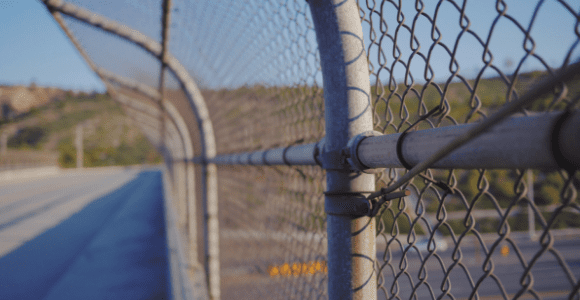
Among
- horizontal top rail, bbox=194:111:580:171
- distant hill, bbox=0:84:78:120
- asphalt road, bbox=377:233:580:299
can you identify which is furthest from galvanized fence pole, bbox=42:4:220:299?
distant hill, bbox=0:84:78:120

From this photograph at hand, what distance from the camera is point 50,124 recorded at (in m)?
98.3

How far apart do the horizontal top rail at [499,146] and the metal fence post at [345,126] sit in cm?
12

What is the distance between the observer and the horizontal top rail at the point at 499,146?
1.44 ft

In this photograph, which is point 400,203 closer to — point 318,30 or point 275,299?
point 318,30

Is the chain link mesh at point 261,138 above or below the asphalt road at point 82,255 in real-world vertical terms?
above

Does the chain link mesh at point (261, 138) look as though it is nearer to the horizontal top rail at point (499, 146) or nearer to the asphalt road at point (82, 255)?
the horizontal top rail at point (499, 146)

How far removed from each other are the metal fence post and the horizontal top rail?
0.38 ft

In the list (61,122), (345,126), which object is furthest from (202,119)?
(61,122)

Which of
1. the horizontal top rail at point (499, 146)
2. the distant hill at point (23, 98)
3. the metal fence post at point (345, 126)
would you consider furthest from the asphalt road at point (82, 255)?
the distant hill at point (23, 98)

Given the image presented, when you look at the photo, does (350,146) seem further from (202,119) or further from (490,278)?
Result: (490,278)

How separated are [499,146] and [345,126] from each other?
448mm

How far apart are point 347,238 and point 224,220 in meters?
2.62

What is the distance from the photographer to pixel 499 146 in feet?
1.67

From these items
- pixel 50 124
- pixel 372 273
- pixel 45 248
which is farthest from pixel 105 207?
pixel 50 124
